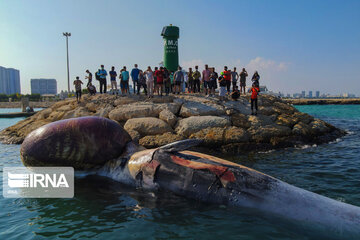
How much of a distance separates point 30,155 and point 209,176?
467cm

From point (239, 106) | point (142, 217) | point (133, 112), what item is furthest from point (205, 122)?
point (142, 217)

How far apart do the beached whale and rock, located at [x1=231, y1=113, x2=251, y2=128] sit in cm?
681

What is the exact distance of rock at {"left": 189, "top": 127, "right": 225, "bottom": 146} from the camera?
11.0 meters

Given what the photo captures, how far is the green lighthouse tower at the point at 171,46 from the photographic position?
25.5m

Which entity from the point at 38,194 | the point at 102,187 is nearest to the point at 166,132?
the point at 102,187

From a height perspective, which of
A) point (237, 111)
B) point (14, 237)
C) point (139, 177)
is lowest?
point (14, 237)

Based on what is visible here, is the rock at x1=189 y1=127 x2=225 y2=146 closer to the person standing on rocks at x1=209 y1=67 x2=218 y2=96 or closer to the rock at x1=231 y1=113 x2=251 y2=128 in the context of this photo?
the rock at x1=231 y1=113 x2=251 y2=128

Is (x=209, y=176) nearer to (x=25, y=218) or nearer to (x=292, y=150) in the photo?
(x=25, y=218)

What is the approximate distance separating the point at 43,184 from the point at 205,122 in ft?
24.2

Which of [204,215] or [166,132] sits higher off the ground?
[166,132]

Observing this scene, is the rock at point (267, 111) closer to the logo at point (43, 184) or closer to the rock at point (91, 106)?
the rock at point (91, 106)

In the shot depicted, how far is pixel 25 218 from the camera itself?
4828 mm

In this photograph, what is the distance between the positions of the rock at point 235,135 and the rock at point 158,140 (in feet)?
6.83

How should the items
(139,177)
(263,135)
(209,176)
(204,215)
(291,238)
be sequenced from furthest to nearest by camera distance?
1. (263,135)
2. (139,177)
3. (209,176)
4. (204,215)
5. (291,238)
